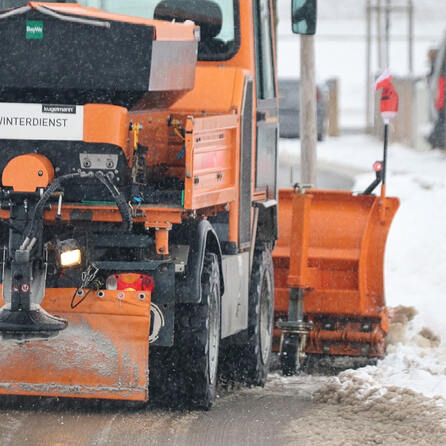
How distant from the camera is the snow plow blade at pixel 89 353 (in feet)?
23.4

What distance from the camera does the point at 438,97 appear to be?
103 feet

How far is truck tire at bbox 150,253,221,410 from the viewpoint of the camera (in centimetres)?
757

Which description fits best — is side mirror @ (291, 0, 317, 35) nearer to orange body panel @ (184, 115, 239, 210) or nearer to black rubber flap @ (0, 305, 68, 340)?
orange body panel @ (184, 115, 239, 210)

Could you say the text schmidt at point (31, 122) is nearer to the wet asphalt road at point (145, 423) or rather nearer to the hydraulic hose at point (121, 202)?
the hydraulic hose at point (121, 202)

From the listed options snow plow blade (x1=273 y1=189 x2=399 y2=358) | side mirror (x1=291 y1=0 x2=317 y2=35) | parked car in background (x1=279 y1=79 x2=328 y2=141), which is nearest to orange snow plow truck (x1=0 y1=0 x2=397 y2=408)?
side mirror (x1=291 y1=0 x2=317 y2=35)

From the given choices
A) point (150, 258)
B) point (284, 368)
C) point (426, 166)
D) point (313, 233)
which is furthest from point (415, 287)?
point (426, 166)

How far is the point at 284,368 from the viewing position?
9.89m

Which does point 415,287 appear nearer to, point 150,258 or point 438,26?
point 150,258

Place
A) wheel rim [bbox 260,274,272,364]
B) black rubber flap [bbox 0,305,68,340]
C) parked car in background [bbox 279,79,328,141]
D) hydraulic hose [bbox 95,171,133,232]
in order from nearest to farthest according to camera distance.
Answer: black rubber flap [bbox 0,305,68,340]
hydraulic hose [bbox 95,171,133,232]
wheel rim [bbox 260,274,272,364]
parked car in background [bbox 279,79,328,141]

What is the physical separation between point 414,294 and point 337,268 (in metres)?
2.91

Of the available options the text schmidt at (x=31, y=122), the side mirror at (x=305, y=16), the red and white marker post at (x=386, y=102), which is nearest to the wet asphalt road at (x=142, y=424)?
the text schmidt at (x=31, y=122)

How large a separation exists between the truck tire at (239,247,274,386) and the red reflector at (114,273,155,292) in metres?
2.17

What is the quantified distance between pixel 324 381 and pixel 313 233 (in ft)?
6.38

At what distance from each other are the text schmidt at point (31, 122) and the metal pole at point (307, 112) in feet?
28.5
